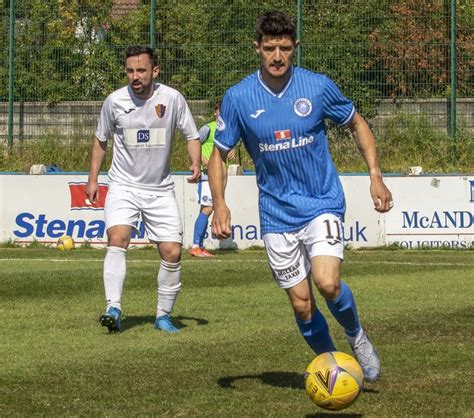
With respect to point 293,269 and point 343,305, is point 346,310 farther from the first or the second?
point 293,269

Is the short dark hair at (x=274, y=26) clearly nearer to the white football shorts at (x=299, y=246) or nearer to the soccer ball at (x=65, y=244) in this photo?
the white football shorts at (x=299, y=246)

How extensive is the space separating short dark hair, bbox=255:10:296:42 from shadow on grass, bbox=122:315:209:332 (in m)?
3.89

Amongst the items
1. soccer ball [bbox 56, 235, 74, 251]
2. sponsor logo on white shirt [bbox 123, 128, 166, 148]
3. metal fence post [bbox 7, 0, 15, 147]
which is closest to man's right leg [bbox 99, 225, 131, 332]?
sponsor logo on white shirt [bbox 123, 128, 166, 148]

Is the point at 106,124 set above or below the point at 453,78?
below

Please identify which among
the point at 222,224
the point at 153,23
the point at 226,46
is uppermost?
the point at 153,23

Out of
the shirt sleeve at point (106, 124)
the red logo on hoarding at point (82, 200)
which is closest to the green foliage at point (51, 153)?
the red logo on hoarding at point (82, 200)

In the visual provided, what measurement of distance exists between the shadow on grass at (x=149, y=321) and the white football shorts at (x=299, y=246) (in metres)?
3.29

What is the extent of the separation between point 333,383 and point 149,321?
15.0ft

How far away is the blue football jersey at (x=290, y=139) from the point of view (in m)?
7.58

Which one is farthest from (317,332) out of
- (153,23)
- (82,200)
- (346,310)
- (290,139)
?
(153,23)

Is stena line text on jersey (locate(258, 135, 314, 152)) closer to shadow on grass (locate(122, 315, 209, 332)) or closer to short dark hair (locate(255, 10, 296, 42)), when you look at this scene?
short dark hair (locate(255, 10, 296, 42))

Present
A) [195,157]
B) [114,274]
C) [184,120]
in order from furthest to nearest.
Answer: [195,157] < [184,120] < [114,274]

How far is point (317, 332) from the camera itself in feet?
25.7

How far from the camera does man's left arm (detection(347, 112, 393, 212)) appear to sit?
→ 7367mm
